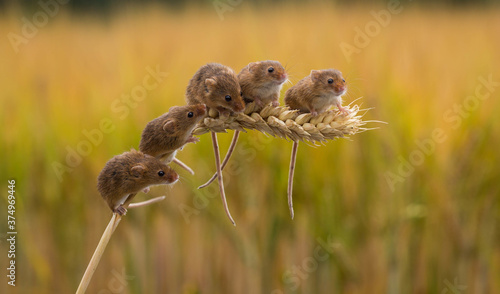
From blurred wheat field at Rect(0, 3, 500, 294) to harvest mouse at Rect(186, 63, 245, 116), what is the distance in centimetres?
141

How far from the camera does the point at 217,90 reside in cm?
137

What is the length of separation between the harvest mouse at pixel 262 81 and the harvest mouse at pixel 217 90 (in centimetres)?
9

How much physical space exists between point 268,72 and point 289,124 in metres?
0.36

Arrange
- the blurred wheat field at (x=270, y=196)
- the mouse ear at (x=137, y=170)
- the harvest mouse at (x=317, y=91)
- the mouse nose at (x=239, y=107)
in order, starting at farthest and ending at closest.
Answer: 1. the blurred wheat field at (x=270, y=196)
2. the harvest mouse at (x=317, y=91)
3. the mouse nose at (x=239, y=107)
4. the mouse ear at (x=137, y=170)

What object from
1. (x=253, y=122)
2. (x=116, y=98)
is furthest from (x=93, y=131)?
(x=253, y=122)

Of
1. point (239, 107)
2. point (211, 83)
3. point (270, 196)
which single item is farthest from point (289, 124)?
point (270, 196)

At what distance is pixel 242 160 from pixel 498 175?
5.41 ft

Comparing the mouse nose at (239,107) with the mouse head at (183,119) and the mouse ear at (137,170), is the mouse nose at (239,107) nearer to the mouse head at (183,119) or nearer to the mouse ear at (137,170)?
the mouse head at (183,119)

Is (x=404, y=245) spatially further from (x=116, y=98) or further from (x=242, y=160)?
(x=116, y=98)

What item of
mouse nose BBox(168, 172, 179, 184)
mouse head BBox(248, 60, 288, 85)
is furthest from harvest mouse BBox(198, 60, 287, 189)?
mouse nose BBox(168, 172, 179, 184)

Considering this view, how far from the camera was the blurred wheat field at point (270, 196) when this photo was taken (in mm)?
3074

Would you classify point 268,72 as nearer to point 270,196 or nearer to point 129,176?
point 129,176

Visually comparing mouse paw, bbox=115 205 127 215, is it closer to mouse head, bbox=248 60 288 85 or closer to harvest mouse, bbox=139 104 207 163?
harvest mouse, bbox=139 104 207 163

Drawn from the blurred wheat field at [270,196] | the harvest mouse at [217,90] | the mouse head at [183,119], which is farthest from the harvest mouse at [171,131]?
the blurred wheat field at [270,196]
